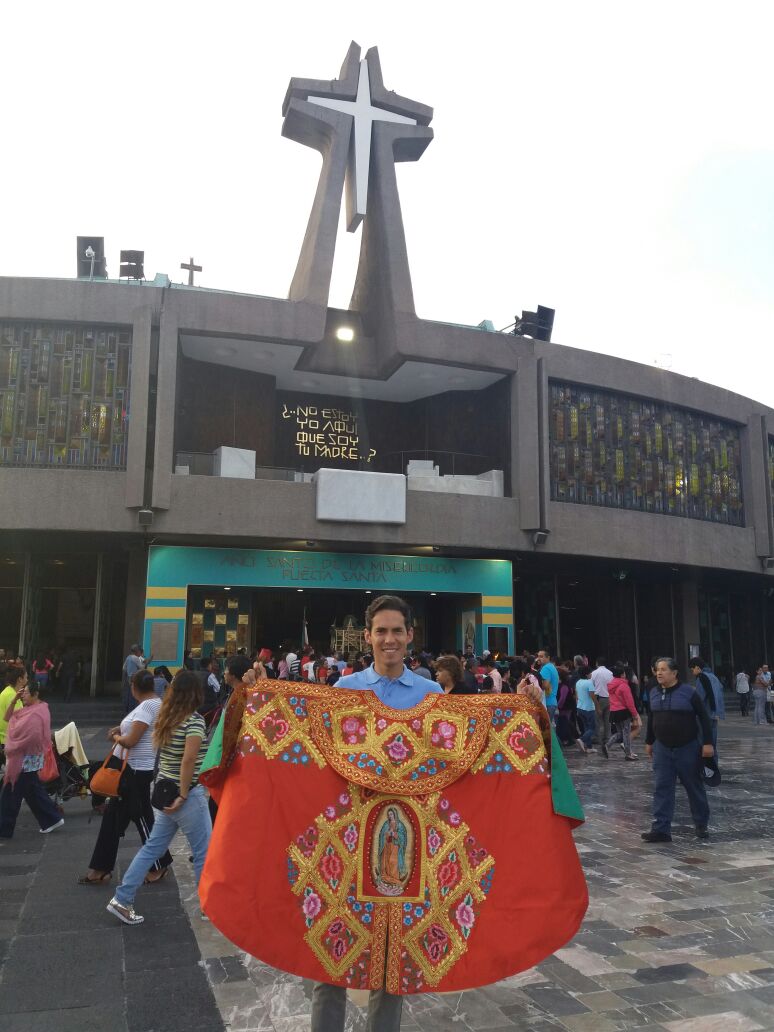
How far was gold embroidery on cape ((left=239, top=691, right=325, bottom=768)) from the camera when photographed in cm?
344

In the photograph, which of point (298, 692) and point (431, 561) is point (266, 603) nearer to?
point (431, 561)

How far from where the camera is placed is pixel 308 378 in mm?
25219

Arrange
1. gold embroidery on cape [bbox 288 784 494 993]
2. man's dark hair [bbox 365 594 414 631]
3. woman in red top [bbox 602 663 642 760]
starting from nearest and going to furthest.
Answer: gold embroidery on cape [bbox 288 784 494 993], man's dark hair [bbox 365 594 414 631], woman in red top [bbox 602 663 642 760]

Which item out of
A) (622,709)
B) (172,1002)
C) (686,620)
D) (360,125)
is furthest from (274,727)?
(686,620)

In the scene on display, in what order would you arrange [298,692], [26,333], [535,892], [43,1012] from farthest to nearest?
[26,333] → [43,1012] → [298,692] → [535,892]

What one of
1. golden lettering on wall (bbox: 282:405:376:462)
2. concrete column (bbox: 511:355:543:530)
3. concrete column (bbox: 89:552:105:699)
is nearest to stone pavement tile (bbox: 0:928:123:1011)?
concrete column (bbox: 511:355:543:530)

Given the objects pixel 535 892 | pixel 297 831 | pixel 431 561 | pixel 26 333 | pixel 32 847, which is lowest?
pixel 32 847

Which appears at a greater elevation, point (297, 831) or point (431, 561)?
point (431, 561)

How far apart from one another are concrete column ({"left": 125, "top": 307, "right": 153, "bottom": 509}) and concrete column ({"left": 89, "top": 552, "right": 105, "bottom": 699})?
5.78 m

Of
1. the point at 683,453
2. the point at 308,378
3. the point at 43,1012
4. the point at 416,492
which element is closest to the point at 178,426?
the point at 308,378

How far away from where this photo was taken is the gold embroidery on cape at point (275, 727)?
3439mm

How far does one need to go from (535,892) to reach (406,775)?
71 centimetres

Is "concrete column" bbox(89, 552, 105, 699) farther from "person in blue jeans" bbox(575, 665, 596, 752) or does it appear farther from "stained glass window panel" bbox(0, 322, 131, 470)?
"person in blue jeans" bbox(575, 665, 596, 752)

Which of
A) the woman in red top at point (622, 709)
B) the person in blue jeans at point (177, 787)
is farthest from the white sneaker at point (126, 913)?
the woman in red top at point (622, 709)
